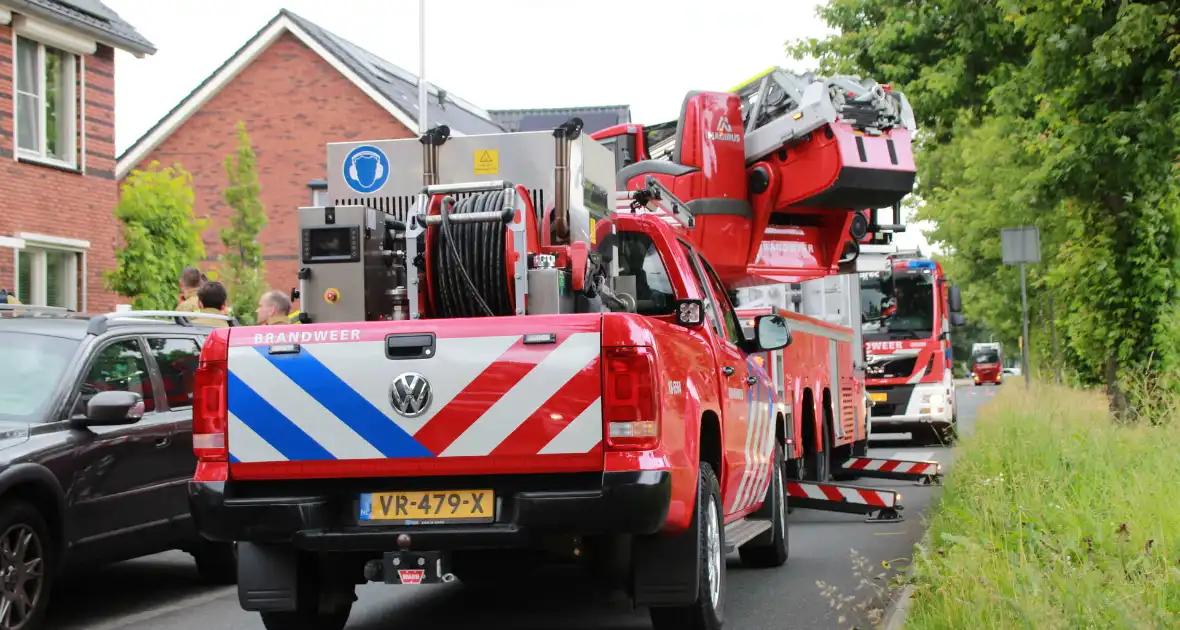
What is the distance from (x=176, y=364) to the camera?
31.0 feet

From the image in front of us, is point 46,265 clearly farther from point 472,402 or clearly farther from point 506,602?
point 472,402

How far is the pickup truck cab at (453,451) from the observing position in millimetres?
5926

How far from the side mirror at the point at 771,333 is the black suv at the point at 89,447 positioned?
346 centimetres

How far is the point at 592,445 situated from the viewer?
5922 millimetres

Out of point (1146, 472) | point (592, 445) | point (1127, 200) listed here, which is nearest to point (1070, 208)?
point (1127, 200)

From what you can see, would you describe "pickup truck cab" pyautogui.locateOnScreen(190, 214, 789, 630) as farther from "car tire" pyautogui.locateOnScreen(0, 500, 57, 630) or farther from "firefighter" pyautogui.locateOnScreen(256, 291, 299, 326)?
"firefighter" pyautogui.locateOnScreen(256, 291, 299, 326)

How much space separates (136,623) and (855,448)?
10017 millimetres

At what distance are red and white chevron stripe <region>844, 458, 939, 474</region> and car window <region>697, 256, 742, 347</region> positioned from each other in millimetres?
5433

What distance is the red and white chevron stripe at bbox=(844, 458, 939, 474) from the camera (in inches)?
533

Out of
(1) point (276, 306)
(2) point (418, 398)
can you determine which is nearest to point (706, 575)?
(2) point (418, 398)

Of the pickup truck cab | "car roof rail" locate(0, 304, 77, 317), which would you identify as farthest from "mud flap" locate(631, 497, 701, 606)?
"car roof rail" locate(0, 304, 77, 317)

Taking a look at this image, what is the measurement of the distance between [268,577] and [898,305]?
56.9 feet

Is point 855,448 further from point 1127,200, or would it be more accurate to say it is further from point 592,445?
point 592,445

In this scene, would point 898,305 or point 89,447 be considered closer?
point 89,447
